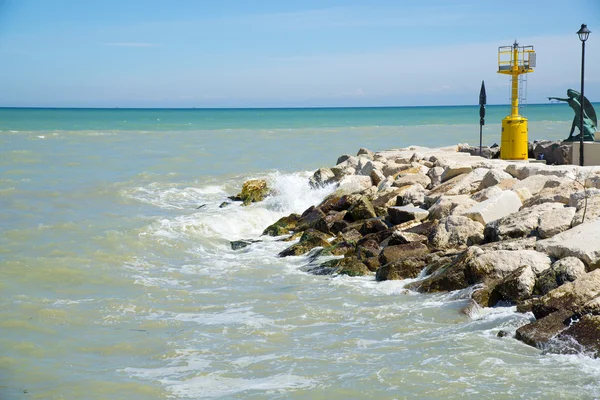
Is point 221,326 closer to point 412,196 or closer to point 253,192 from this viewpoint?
point 412,196

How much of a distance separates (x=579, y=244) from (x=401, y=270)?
2.59m

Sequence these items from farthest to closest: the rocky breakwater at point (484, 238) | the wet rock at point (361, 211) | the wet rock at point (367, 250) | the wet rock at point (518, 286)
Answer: the wet rock at point (361, 211), the wet rock at point (367, 250), the wet rock at point (518, 286), the rocky breakwater at point (484, 238)

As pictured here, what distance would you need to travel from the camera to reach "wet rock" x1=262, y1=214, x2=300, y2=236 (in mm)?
15227

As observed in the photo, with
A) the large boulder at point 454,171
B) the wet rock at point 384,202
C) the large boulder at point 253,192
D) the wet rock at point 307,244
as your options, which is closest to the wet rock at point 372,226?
the wet rock at point 307,244

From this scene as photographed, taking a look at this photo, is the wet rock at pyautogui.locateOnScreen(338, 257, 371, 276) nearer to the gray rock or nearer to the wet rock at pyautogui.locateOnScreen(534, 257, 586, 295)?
the gray rock

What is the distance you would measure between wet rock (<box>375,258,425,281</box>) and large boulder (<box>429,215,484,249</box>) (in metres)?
0.75

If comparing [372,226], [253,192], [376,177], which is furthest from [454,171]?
[253,192]

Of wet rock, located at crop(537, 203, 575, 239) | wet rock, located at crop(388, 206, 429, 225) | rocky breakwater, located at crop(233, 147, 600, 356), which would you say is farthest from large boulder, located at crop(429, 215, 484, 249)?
wet rock, located at crop(388, 206, 429, 225)

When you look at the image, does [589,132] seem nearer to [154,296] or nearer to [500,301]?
[500,301]

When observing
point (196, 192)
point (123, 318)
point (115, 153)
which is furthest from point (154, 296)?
point (115, 153)

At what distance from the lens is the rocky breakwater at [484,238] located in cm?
789

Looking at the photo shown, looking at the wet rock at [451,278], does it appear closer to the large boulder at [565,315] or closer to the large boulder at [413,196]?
the large boulder at [565,315]

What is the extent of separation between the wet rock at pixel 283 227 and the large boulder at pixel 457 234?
4509mm

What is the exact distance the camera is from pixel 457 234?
37.1 ft
